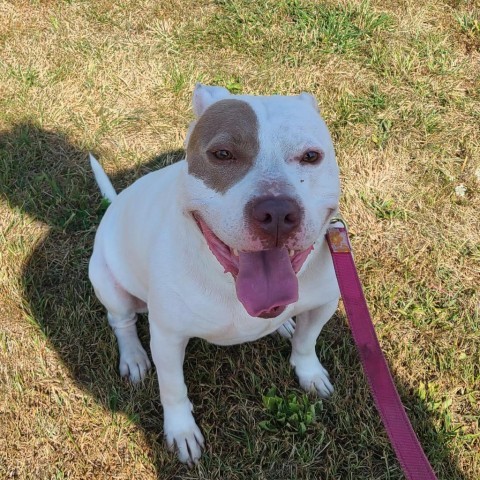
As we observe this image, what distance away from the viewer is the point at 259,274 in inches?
89.7

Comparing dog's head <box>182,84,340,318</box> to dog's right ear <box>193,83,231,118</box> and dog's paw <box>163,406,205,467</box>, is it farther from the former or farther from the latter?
dog's paw <box>163,406,205,467</box>

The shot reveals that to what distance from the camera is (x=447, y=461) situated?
3.14 m

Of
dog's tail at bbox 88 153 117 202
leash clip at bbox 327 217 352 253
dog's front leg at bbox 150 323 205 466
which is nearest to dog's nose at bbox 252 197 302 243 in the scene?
leash clip at bbox 327 217 352 253

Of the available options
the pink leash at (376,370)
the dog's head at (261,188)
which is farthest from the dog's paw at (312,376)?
the dog's head at (261,188)

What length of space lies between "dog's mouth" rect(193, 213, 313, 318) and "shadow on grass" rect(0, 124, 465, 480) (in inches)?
48.0

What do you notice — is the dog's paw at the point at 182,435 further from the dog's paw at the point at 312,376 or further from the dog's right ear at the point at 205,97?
the dog's right ear at the point at 205,97

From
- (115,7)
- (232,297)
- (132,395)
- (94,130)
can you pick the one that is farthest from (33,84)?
(232,297)

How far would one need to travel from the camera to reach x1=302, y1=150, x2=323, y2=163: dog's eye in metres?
2.25

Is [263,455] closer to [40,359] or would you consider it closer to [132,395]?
[132,395]

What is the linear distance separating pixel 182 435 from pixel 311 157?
1652mm

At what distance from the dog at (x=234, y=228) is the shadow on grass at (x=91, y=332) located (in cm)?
32

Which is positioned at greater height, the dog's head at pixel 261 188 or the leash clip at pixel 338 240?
the dog's head at pixel 261 188

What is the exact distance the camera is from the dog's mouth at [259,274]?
2.26m

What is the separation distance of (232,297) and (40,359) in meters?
1.60
